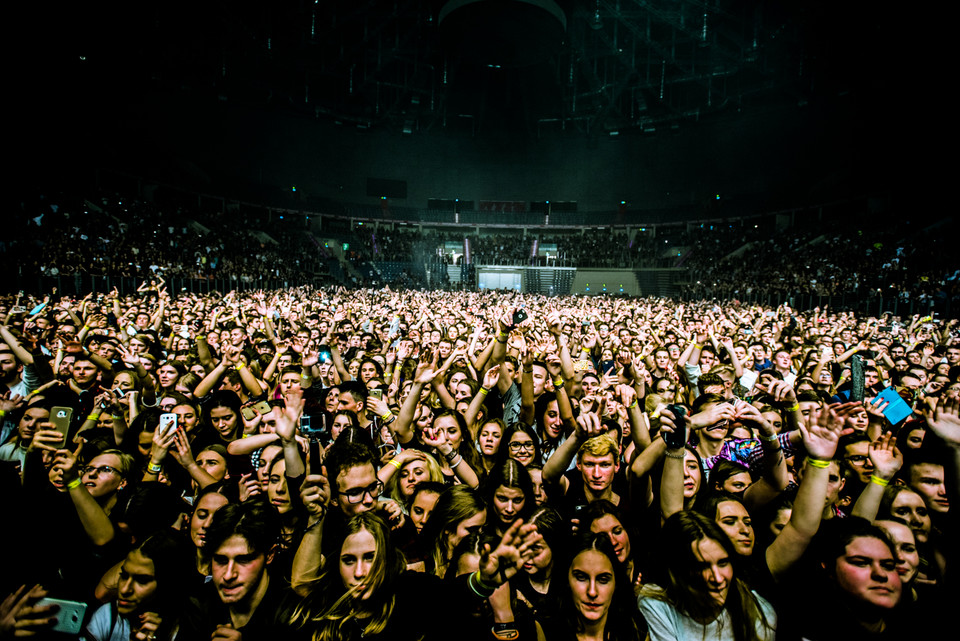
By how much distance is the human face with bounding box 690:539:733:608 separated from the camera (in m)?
2.04

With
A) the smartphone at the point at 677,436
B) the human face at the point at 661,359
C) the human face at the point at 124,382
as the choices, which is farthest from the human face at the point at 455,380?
the human face at the point at 124,382

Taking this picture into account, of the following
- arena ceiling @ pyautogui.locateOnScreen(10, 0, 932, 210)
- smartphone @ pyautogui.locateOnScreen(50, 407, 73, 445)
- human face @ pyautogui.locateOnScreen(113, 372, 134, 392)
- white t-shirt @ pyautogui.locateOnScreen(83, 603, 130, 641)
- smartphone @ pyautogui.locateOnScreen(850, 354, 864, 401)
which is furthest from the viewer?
arena ceiling @ pyautogui.locateOnScreen(10, 0, 932, 210)

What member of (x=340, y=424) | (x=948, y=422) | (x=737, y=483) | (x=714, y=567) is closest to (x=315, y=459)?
(x=340, y=424)

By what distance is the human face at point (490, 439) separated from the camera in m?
3.59

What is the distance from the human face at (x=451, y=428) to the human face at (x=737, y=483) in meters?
1.86

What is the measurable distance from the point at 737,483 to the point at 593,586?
139cm

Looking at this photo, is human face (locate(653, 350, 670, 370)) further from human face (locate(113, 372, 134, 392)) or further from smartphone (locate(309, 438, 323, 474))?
human face (locate(113, 372, 134, 392))

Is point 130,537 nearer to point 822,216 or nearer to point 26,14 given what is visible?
point 26,14

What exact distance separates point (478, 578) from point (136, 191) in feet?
121

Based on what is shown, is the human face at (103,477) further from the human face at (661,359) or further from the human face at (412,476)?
the human face at (661,359)

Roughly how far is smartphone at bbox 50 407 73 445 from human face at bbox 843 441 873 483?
533 centimetres

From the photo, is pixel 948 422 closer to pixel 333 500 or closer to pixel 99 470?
pixel 333 500

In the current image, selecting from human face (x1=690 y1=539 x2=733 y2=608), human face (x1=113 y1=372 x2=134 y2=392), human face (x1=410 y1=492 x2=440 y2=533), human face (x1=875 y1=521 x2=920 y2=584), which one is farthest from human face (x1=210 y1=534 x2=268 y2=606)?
human face (x1=113 y1=372 x2=134 y2=392)

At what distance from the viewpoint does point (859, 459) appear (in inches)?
128
